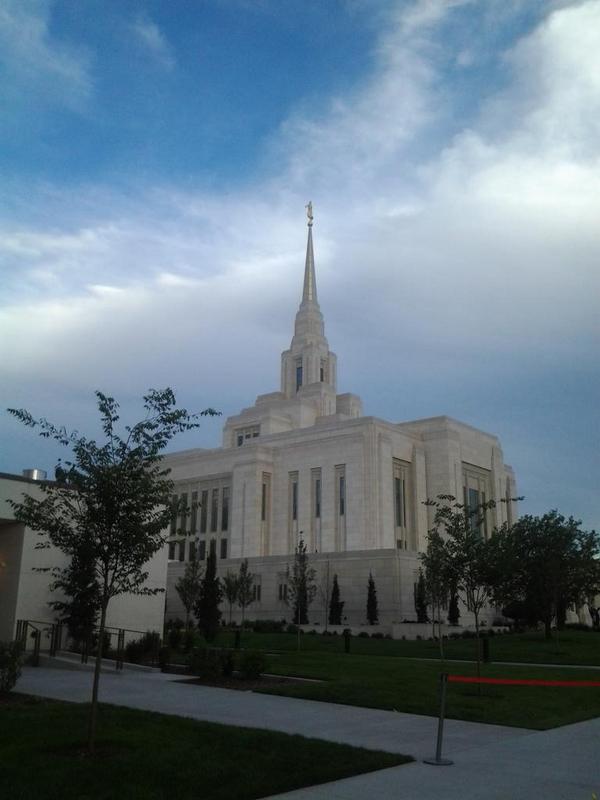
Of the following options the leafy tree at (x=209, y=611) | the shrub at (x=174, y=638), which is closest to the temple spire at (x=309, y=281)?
the leafy tree at (x=209, y=611)

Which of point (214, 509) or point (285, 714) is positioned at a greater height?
point (214, 509)

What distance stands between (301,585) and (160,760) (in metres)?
35.4

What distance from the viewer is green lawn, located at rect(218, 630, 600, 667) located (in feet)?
95.6

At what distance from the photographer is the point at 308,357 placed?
272ft

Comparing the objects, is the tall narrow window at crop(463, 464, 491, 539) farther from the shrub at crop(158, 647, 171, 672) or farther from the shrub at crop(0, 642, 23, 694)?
the shrub at crop(0, 642, 23, 694)

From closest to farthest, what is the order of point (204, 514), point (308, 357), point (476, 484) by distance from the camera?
point (476, 484) < point (204, 514) < point (308, 357)

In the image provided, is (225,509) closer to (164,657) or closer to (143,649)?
(143,649)

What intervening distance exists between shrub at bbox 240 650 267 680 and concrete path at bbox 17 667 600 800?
1459 millimetres

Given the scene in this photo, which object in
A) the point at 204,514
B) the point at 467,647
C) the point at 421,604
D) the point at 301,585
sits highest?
the point at 204,514

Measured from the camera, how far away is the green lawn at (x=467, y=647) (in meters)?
29.1

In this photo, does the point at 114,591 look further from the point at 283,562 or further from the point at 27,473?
the point at 283,562

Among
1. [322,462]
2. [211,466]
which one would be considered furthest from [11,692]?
[211,466]

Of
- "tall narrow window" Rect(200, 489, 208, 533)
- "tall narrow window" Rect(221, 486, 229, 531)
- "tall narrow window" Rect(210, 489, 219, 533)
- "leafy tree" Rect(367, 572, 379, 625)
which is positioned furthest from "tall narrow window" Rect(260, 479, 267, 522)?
"leafy tree" Rect(367, 572, 379, 625)

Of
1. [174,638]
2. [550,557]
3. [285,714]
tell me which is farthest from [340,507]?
[285,714]
